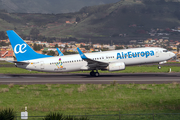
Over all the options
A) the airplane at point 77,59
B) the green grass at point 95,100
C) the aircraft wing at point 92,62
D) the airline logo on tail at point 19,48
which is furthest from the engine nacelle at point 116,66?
the airline logo on tail at point 19,48

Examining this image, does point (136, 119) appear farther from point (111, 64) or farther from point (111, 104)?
point (111, 64)

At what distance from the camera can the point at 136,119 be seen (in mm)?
21156

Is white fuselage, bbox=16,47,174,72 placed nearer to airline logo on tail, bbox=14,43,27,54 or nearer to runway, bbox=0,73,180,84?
runway, bbox=0,73,180,84

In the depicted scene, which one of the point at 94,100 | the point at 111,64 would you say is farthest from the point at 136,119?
the point at 111,64

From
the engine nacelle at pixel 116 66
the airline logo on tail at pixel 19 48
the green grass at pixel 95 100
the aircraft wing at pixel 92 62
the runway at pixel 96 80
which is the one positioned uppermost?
the airline logo on tail at pixel 19 48

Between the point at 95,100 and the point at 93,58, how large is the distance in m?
23.8

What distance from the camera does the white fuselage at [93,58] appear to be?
50.8 meters

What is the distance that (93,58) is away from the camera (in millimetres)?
52344

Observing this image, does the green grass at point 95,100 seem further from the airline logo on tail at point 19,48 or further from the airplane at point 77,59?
the airline logo on tail at point 19,48

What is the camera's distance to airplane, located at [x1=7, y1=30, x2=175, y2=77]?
5044 centimetres

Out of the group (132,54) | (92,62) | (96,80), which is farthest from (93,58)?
(132,54)

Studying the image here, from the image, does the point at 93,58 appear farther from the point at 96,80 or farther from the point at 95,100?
the point at 95,100

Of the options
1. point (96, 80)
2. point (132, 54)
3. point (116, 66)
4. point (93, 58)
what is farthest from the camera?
point (93, 58)

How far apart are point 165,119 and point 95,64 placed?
30.6 meters
